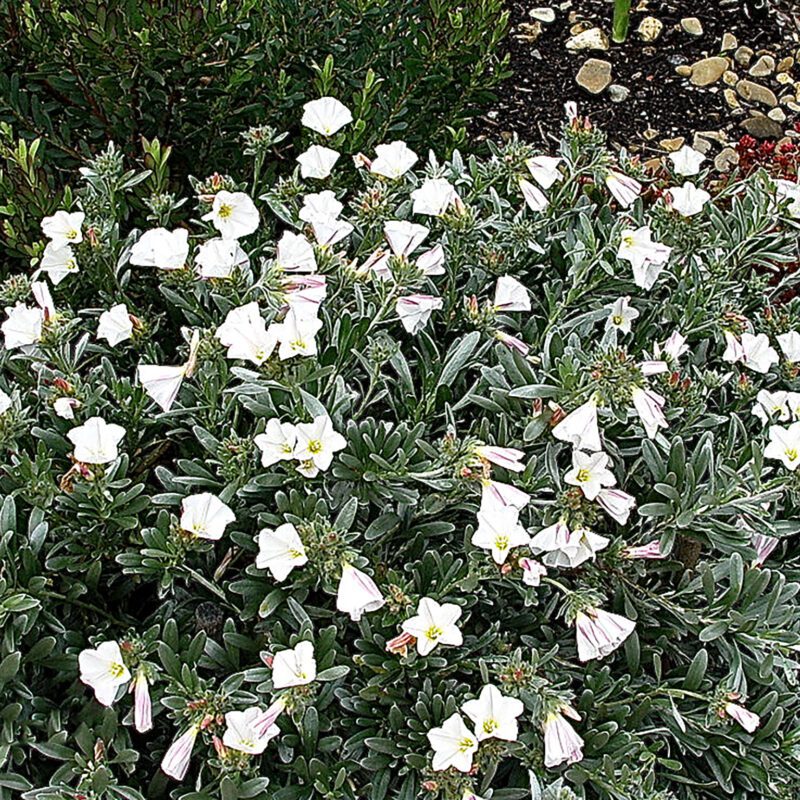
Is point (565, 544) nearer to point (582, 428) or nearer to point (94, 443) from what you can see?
point (582, 428)

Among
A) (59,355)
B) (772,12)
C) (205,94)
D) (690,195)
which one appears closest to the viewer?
(59,355)

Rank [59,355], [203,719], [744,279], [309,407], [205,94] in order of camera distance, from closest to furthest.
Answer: [203,719] < [309,407] < [59,355] < [744,279] < [205,94]

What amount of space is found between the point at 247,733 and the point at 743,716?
0.73m

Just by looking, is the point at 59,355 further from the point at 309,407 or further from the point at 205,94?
the point at 205,94

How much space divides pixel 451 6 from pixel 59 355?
150 centimetres

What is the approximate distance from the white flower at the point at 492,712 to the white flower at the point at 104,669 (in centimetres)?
48

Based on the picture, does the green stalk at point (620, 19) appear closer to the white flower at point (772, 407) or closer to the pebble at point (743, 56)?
the pebble at point (743, 56)

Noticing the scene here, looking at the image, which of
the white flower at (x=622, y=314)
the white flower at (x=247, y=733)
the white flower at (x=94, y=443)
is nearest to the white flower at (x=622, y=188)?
the white flower at (x=622, y=314)

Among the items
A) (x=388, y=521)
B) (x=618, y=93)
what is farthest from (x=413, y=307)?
(x=618, y=93)

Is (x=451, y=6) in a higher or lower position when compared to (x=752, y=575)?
higher

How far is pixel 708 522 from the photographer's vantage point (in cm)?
180

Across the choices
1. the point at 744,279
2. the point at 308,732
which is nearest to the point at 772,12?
the point at 744,279

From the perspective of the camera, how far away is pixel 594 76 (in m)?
3.97

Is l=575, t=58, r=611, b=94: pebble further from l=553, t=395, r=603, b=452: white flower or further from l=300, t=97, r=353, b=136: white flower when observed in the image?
l=553, t=395, r=603, b=452: white flower
